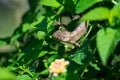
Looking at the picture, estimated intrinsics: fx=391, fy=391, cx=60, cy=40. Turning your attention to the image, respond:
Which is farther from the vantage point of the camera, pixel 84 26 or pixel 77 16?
pixel 77 16

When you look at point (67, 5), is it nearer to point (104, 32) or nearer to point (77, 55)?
point (77, 55)

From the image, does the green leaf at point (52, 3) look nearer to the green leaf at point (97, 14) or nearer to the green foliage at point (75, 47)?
the green foliage at point (75, 47)

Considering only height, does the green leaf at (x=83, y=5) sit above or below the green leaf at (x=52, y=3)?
below

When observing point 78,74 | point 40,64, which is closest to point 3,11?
point 40,64

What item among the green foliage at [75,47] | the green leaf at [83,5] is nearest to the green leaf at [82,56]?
the green foliage at [75,47]

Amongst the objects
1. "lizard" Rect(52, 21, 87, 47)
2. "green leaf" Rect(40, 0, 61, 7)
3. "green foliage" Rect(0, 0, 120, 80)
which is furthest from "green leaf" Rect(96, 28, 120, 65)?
"green leaf" Rect(40, 0, 61, 7)

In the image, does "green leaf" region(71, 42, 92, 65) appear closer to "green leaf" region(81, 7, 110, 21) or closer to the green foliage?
the green foliage

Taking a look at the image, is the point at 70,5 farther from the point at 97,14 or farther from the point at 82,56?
the point at 97,14

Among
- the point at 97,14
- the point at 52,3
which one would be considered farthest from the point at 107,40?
the point at 52,3
